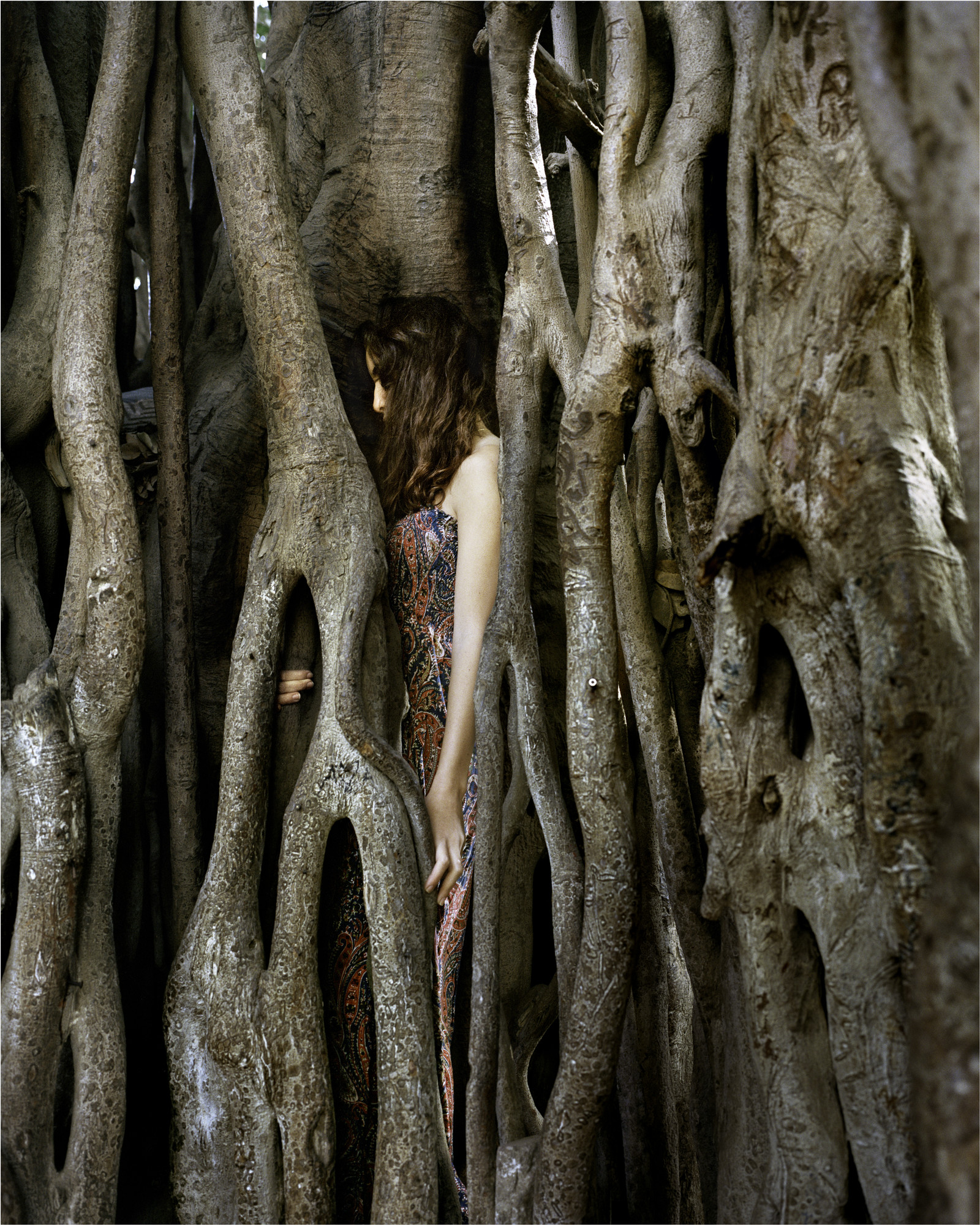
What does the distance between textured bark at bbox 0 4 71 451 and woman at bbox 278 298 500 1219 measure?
0.76 m

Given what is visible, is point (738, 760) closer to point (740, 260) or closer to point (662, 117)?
point (740, 260)

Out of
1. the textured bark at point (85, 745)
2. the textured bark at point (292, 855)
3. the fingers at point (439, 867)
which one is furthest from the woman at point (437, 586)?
the textured bark at point (85, 745)

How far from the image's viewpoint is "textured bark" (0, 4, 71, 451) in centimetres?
216

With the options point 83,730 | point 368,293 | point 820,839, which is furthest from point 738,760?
point 368,293

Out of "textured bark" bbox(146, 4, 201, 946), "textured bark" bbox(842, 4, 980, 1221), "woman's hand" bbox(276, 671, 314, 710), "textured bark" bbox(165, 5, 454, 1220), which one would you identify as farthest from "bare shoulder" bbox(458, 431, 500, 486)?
"textured bark" bbox(842, 4, 980, 1221)

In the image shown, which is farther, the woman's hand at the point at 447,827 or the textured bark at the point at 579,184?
the textured bark at the point at 579,184

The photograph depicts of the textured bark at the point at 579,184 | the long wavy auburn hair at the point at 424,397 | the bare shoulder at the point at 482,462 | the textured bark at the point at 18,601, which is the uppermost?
the textured bark at the point at 579,184

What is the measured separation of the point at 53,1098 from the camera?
1790 millimetres

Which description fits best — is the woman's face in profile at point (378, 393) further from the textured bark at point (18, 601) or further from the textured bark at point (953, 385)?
the textured bark at point (953, 385)

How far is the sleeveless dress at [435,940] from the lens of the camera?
1924 mm

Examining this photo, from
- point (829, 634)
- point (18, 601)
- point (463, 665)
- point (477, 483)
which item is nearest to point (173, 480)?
point (18, 601)

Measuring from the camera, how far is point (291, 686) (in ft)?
6.72

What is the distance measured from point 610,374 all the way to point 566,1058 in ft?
3.82

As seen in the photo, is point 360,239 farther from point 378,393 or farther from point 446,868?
point 446,868
